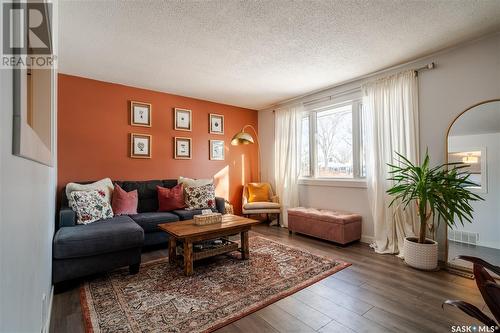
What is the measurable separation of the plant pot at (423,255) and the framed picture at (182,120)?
393 cm

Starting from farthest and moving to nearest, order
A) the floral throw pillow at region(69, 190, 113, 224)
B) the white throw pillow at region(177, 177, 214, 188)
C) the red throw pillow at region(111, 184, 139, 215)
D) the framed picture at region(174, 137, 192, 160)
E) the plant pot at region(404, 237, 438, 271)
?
the framed picture at region(174, 137, 192, 160)
the white throw pillow at region(177, 177, 214, 188)
the red throw pillow at region(111, 184, 139, 215)
the floral throw pillow at region(69, 190, 113, 224)
the plant pot at region(404, 237, 438, 271)

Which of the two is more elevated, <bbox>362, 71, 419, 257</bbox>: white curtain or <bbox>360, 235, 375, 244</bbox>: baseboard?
<bbox>362, 71, 419, 257</bbox>: white curtain

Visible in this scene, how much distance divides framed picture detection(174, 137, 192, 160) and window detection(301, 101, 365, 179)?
Result: 7.33 feet

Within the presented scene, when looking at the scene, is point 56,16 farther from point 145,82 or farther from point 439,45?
point 439,45

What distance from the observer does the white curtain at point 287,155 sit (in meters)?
4.68

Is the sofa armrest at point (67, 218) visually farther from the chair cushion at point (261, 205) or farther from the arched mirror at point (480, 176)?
the arched mirror at point (480, 176)

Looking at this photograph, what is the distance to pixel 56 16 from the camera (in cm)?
209

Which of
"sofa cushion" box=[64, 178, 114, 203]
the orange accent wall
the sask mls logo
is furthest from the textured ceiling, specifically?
"sofa cushion" box=[64, 178, 114, 203]

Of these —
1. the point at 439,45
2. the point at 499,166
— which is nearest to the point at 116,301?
the point at 499,166

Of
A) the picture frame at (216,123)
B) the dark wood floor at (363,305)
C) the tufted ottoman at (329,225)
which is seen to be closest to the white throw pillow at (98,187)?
the dark wood floor at (363,305)

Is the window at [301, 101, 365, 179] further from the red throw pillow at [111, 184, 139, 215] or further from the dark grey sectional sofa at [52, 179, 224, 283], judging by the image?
the dark grey sectional sofa at [52, 179, 224, 283]

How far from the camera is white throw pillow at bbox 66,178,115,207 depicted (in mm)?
3119

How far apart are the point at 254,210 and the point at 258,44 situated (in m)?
2.94
